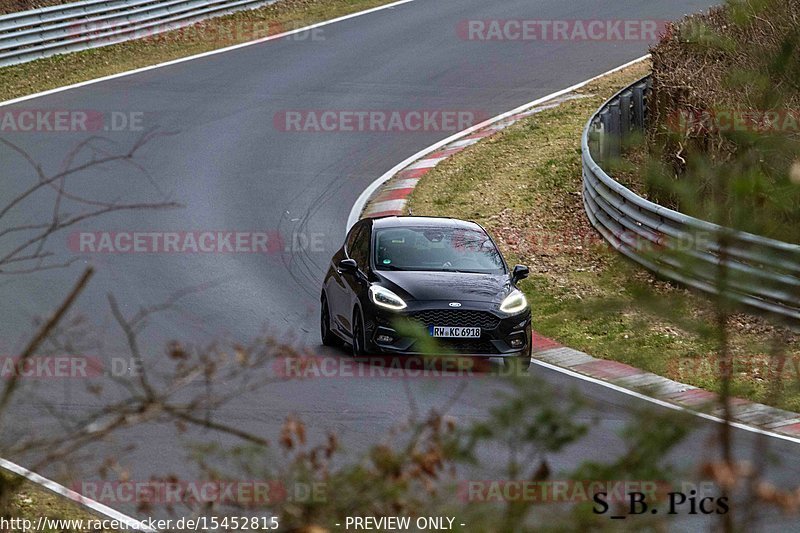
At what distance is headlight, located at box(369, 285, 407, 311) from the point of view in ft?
44.5

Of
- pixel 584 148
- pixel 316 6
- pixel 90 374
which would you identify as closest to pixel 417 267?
pixel 90 374

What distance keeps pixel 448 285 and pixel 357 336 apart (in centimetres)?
117

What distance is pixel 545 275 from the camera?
18.5m

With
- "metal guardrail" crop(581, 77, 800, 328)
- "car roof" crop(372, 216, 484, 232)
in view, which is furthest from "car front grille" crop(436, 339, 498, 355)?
"metal guardrail" crop(581, 77, 800, 328)

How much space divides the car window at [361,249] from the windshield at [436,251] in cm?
14

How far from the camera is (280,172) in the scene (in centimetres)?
2373

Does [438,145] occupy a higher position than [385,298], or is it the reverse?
[385,298]

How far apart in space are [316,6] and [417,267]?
23055 mm

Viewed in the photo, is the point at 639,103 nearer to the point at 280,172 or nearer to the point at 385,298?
the point at 280,172

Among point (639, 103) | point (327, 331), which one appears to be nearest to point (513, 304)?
point (327, 331)

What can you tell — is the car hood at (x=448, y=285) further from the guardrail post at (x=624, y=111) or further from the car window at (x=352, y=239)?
the guardrail post at (x=624, y=111)

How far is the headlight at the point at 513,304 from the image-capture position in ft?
44.9

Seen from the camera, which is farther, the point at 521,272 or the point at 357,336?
the point at 521,272

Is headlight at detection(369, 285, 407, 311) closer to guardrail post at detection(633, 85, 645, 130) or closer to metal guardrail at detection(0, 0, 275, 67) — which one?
guardrail post at detection(633, 85, 645, 130)
